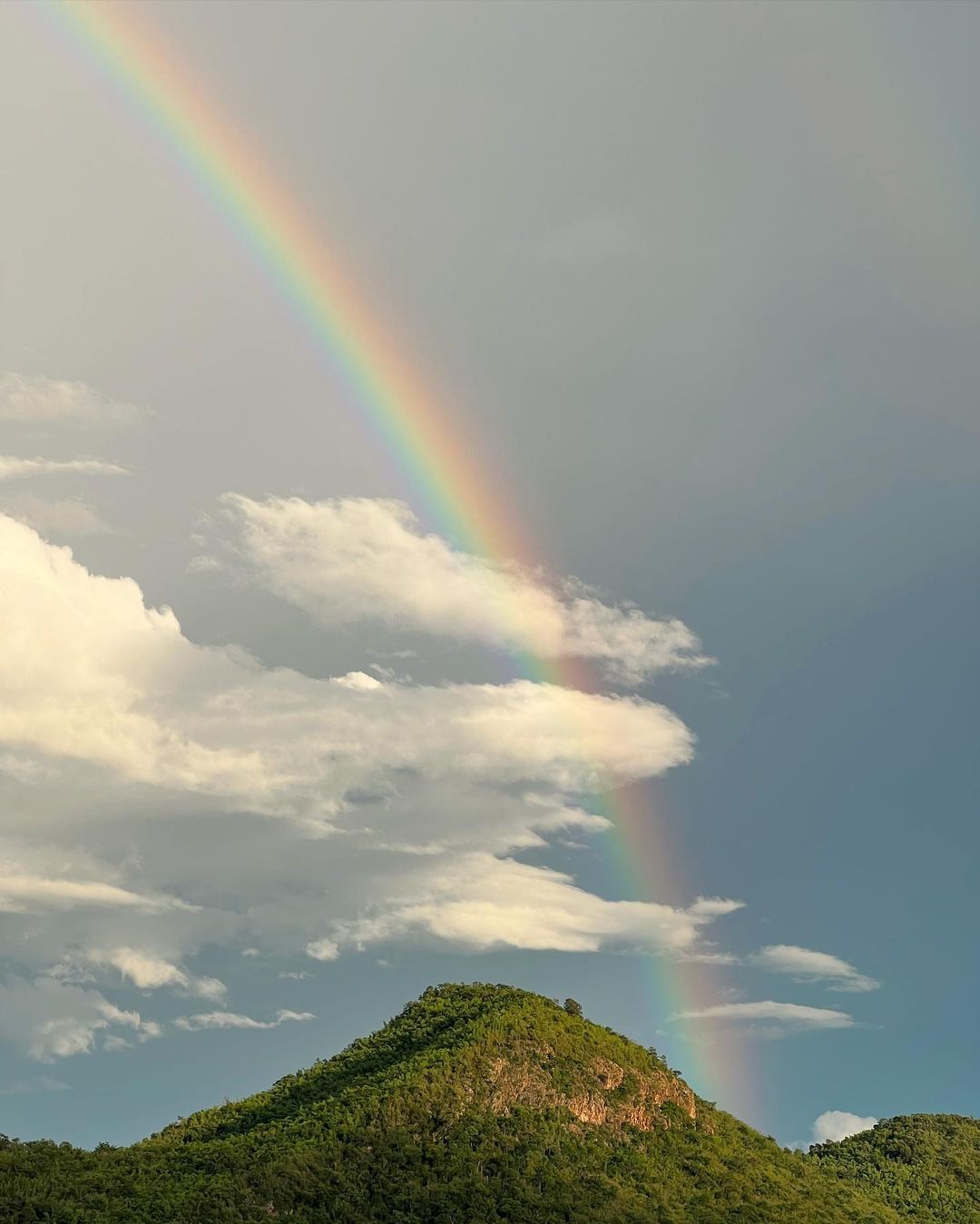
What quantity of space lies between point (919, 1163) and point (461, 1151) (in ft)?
232

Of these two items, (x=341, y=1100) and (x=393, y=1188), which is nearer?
(x=393, y=1188)

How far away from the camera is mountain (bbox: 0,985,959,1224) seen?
6169 centimetres

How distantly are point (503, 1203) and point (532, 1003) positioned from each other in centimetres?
2013

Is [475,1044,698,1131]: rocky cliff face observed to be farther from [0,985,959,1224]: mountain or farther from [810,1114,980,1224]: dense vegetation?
[810,1114,980,1224]: dense vegetation

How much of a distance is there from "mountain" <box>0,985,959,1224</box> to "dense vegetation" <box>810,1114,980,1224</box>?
68.2 ft

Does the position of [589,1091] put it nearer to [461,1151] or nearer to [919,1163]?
[461,1151]

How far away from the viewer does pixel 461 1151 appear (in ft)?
222

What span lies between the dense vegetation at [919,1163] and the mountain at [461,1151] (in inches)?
819

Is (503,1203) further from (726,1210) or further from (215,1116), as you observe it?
(215,1116)

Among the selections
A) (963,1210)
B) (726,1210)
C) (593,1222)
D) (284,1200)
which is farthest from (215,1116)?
(963,1210)

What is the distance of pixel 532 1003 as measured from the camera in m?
84.4

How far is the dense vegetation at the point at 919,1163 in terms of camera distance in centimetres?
10719

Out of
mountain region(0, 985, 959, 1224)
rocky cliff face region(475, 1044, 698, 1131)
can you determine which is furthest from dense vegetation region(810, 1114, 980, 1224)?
rocky cliff face region(475, 1044, 698, 1131)

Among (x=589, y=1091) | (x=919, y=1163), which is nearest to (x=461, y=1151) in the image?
(x=589, y=1091)
